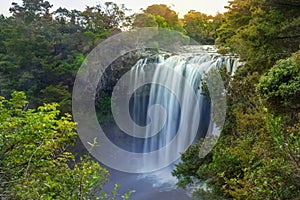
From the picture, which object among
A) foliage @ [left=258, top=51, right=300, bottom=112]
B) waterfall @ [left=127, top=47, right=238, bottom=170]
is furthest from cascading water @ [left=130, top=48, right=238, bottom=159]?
foliage @ [left=258, top=51, right=300, bottom=112]

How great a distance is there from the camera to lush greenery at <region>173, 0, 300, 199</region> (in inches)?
104

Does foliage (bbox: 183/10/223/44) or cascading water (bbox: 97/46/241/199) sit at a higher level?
foliage (bbox: 183/10/223/44)

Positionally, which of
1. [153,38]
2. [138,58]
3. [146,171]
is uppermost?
[153,38]

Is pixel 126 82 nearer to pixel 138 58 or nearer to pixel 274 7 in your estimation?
pixel 138 58

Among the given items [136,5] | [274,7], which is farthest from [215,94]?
[136,5]

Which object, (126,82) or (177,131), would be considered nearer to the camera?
(177,131)

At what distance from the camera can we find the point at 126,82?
14.0 m

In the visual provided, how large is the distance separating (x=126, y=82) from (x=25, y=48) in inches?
179

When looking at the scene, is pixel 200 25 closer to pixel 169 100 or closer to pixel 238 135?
pixel 169 100

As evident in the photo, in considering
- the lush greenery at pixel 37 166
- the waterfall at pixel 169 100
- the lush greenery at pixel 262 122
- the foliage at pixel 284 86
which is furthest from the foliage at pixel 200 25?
the lush greenery at pixel 37 166

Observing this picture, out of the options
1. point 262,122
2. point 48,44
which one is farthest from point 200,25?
point 262,122

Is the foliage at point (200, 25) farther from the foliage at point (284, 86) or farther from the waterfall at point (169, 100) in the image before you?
the foliage at point (284, 86)

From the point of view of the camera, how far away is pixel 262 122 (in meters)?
4.31

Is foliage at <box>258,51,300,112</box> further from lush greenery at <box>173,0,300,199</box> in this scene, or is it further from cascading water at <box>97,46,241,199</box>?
cascading water at <box>97,46,241,199</box>
